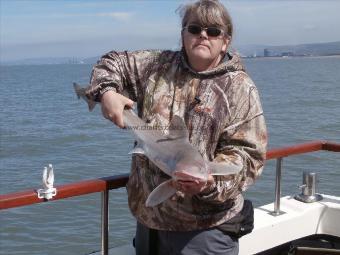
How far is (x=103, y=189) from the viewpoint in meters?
3.41

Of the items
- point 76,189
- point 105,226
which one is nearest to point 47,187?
point 76,189

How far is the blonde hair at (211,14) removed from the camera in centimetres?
287

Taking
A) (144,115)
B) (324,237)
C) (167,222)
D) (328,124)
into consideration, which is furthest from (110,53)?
(328,124)

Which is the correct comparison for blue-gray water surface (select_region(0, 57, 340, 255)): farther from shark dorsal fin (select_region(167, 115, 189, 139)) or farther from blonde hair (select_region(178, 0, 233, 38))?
shark dorsal fin (select_region(167, 115, 189, 139))

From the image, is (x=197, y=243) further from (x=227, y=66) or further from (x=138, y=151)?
(x=227, y=66)

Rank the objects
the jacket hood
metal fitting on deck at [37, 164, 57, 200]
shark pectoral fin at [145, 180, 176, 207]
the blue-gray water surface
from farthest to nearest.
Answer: the blue-gray water surface, metal fitting on deck at [37, 164, 57, 200], the jacket hood, shark pectoral fin at [145, 180, 176, 207]

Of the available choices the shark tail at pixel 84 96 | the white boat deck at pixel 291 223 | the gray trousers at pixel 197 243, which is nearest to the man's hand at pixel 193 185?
the gray trousers at pixel 197 243

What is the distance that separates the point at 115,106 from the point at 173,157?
1.87ft

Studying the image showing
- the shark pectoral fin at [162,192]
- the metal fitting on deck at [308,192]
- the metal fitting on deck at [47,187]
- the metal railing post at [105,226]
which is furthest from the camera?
the metal fitting on deck at [308,192]

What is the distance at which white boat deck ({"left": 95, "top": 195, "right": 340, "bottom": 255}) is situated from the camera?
167 inches

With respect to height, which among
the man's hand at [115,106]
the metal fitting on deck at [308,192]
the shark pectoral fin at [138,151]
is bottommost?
the metal fitting on deck at [308,192]

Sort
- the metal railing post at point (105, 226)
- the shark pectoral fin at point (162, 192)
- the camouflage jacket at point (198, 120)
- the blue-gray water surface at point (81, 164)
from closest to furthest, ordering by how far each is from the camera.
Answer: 1. the shark pectoral fin at point (162, 192)
2. the camouflage jacket at point (198, 120)
3. the metal railing post at point (105, 226)
4. the blue-gray water surface at point (81, 164)

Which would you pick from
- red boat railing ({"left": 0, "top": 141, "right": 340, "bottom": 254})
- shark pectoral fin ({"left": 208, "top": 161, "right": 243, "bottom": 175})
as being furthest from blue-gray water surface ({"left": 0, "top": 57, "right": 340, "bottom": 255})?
shark pectoral fin ({"left": 208, "top": 161, "right": 243, "bottom": 175})

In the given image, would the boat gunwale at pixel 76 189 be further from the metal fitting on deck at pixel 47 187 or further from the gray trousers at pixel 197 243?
the gray trousers at pixel 197 243
